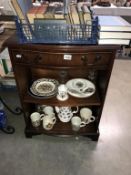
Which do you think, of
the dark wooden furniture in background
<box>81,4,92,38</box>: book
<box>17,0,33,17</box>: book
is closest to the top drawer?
the dark wooden furniture in background

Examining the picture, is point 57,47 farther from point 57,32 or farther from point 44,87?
point 44,87

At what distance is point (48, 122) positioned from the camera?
4.25ft

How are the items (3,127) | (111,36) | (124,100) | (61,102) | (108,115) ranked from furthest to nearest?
1. (124,100)
2. (108,115)
3. (3,127)
4. (61,102)
5. (111,36)

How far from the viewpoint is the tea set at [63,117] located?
1.31 m

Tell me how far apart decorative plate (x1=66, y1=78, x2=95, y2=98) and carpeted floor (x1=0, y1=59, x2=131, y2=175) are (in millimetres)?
485

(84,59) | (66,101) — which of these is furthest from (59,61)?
(66,101)

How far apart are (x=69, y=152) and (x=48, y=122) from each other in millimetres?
310

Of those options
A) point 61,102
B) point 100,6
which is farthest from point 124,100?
point 100,6

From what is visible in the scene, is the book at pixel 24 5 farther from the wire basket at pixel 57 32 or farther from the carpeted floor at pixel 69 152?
the carpeted floor at pixel 69 152

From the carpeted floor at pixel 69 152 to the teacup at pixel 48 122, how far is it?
0.60 feet

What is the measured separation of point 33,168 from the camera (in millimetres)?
1245

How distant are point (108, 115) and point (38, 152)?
2.55 feet

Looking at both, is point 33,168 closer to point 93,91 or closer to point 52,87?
point 52,87

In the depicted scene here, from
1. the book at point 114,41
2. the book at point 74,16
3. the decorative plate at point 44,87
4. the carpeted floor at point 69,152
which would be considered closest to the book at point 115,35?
the book at point 114,41
